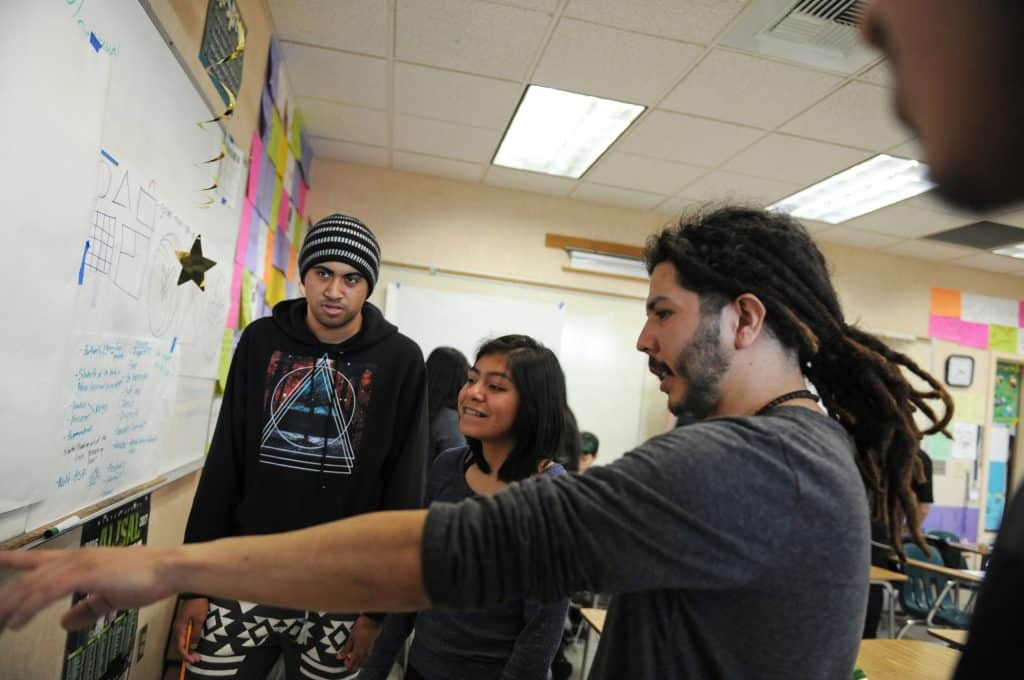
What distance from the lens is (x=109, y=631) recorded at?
174cm

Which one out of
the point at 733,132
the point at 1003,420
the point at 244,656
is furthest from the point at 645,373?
the point at 244,656

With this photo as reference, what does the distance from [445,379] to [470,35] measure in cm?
150

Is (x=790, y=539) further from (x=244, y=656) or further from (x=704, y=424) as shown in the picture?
(x=244, y=656)

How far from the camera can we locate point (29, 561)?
56 cm

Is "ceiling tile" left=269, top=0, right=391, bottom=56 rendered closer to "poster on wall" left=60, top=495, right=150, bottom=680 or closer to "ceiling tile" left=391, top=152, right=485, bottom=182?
"ceiling tile" left=391, top=152, right=485, bottom=182

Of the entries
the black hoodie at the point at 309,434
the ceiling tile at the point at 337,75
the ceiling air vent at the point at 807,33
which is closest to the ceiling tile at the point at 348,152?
the ceiling tile at the point at 337,75

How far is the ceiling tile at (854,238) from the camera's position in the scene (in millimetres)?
4828

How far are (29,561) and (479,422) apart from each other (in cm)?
112

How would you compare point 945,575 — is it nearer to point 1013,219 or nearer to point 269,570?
point 1013,219

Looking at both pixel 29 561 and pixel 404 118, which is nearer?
pixel 29 561

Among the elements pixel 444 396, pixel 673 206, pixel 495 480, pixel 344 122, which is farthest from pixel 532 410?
pixel 673 206

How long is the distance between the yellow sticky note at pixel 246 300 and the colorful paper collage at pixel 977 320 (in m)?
5.34

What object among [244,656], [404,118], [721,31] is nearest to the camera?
[244,656]

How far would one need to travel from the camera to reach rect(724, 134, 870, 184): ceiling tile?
3.44m
